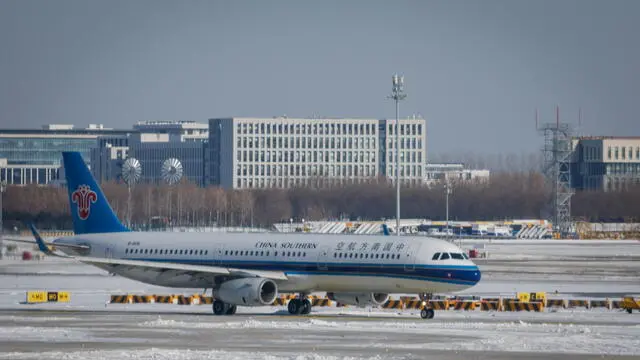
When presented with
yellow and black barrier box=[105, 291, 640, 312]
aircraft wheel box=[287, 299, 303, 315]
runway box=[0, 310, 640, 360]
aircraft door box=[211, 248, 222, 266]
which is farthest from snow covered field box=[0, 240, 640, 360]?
aircraft door box=[211, 248, 222, 266]

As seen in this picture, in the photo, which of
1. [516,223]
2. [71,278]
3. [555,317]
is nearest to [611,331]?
[555,317]

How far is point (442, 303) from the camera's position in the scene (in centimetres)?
6231

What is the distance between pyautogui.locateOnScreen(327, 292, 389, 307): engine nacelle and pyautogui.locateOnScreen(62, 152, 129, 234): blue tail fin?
12.4 m

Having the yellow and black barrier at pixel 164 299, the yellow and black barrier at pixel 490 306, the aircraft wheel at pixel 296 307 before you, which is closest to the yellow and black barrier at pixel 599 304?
the yellow and black barrier at pixel 490 306

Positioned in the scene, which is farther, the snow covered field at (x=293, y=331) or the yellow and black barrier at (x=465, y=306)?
the yellow and black barrier at (x=465, y=306)

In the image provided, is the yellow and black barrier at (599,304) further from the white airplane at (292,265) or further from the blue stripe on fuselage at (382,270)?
the blue stripe on fuselage at (382,270)

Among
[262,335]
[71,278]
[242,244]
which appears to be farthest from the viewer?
[71,278]

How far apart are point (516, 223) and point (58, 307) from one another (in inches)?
5348

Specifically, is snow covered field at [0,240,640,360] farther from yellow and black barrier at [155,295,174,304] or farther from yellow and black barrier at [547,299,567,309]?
yellow and black barrier at [155,295,174,304]

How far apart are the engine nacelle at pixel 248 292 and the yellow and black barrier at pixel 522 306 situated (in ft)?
34.5

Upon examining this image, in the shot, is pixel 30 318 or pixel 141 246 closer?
pixel 30 318

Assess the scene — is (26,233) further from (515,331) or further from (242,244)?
(515,331)

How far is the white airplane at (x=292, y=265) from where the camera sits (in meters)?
56.8

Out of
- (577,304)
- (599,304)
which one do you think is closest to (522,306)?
(577,304)
